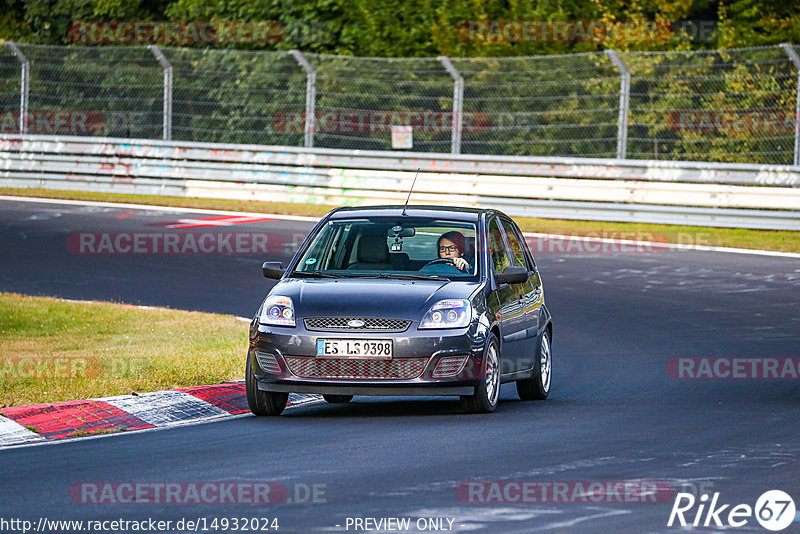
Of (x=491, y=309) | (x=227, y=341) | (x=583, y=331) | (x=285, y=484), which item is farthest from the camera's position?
(x=583, y=331)

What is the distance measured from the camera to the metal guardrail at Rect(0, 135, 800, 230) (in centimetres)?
2298

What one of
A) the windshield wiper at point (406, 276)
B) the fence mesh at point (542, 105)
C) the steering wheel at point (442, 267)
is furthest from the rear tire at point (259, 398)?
the fence mesh at point (542, 105)

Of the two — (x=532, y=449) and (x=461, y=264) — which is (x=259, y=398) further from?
(x=532, y=449)

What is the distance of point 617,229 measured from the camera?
24.1 m

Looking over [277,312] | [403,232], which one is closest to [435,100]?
[403,232]

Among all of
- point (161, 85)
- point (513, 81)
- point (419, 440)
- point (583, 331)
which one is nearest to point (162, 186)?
point (161, 85)

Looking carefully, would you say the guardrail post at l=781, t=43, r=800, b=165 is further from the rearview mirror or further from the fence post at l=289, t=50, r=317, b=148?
the rearview mirror

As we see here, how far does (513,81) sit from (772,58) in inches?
Answer: 178

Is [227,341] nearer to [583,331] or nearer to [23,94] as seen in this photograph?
[583,331]

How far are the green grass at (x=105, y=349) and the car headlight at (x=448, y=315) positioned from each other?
224 centimetres

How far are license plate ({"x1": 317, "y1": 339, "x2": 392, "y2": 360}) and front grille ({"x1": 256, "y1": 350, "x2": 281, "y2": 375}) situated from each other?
0.41 m

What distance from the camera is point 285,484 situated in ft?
24.3

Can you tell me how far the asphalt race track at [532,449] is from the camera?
681 centimetres

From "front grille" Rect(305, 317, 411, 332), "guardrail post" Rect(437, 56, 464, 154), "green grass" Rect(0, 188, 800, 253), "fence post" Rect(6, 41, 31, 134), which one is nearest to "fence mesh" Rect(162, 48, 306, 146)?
"green grass" Rect(0, 188, 800, 253)
